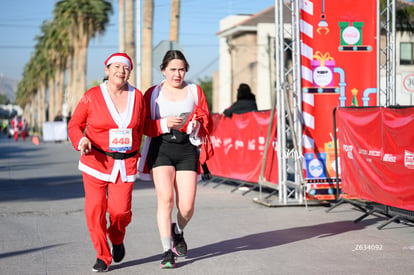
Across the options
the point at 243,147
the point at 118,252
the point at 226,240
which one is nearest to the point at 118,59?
the point at 118,252

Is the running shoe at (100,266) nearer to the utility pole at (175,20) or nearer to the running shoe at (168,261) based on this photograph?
the running shoe at (168,261)

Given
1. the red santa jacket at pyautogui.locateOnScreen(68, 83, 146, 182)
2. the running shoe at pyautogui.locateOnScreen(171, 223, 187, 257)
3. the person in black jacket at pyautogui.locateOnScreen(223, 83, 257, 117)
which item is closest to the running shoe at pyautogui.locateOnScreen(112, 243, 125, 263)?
the running shoe at pyautogui.locateOnScreen(171, 223, 187, 257)

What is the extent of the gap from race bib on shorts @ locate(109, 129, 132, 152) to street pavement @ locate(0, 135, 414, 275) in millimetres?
1104

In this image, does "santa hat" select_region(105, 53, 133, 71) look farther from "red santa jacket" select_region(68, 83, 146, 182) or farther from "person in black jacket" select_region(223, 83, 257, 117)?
"person in black jacket" select_region(223, 83, 257, 117)

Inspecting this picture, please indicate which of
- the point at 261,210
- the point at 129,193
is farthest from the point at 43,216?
the point at 129,193

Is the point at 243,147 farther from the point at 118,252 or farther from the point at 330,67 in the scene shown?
the point at 118,252

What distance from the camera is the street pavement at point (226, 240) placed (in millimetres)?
6676

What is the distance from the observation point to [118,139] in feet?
20.9

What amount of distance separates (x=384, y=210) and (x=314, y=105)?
105 inches

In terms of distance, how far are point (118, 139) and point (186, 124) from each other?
73 centimetres

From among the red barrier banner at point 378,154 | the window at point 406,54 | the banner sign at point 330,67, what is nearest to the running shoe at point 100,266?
the red barrier banner at point 378,154

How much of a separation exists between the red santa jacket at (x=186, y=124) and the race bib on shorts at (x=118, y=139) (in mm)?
395

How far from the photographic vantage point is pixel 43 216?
1057 cm

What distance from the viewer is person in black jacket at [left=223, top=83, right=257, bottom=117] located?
15180 mm
